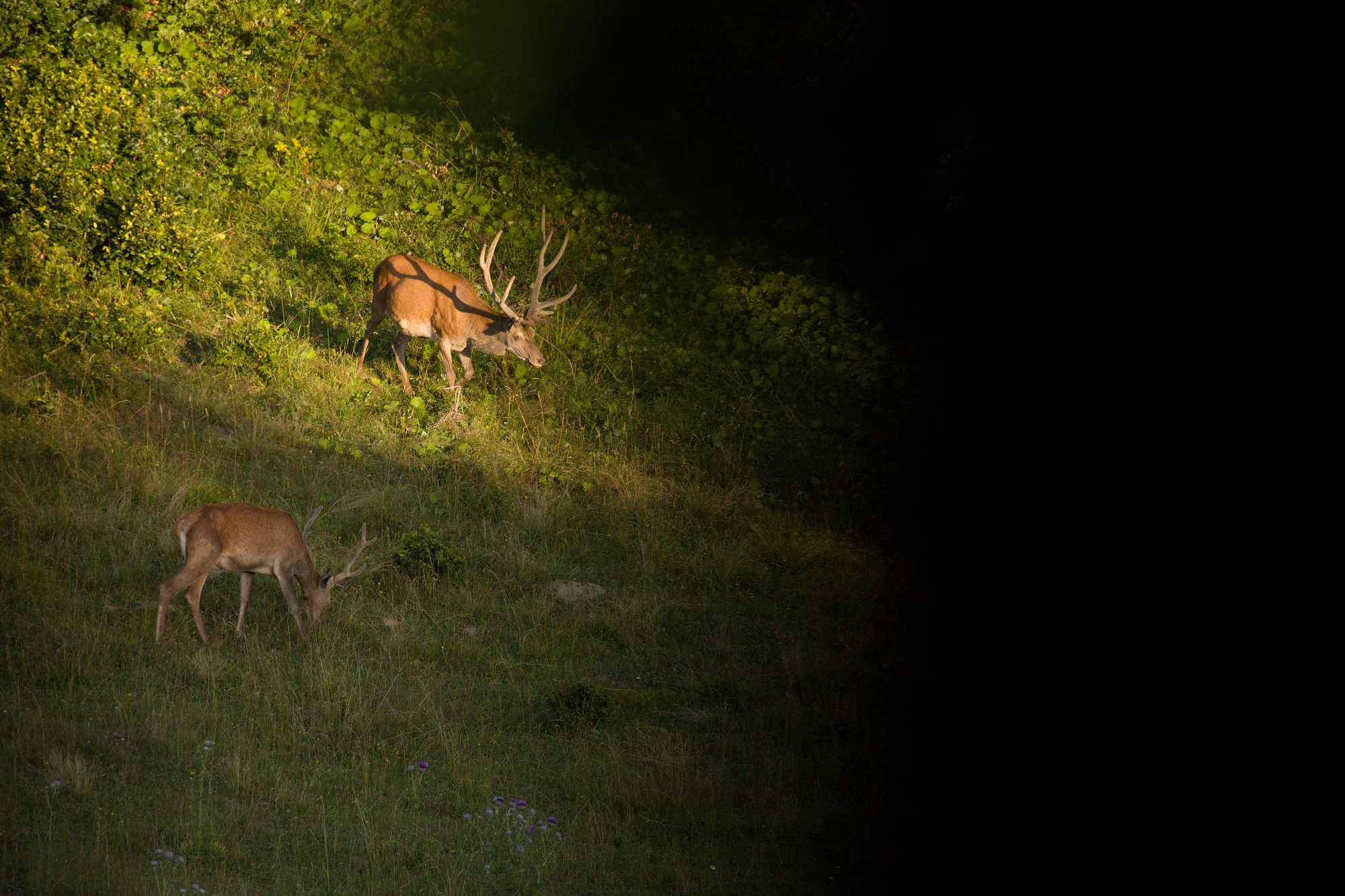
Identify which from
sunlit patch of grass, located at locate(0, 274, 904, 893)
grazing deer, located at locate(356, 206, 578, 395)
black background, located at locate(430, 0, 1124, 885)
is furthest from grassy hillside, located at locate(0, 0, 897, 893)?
black background, located at locate(430, 0, 1124, 885)

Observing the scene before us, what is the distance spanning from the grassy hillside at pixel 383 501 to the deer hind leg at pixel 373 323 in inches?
9.0

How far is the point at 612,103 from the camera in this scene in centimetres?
1598

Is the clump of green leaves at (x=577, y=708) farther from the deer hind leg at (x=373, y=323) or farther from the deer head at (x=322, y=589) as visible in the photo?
the deer hind leg at (x=373, y=323)

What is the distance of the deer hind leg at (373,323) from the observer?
38.1 ft

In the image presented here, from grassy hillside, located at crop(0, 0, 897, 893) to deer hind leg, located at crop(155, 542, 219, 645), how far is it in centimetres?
21

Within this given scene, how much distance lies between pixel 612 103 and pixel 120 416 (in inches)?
339

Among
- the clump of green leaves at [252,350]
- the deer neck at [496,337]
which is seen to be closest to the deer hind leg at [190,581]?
the clump of green leaves at [252,350]

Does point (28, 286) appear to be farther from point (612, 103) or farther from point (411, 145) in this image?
point (612, 103)

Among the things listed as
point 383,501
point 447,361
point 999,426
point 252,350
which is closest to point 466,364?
point 447,361

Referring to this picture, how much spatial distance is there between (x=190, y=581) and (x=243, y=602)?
484 millimetres

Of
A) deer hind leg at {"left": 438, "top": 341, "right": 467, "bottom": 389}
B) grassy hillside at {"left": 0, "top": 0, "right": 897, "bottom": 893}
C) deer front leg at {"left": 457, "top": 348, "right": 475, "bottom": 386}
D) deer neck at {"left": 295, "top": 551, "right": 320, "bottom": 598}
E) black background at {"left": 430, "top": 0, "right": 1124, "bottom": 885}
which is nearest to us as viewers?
black background at {"left": 430, "top": 0, "right": 1124, "bottom": 885}

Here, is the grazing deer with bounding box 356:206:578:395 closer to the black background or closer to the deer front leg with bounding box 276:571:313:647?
the black background

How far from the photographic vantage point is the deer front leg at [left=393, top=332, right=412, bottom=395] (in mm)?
11562

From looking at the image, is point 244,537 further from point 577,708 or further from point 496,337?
point 496,337
